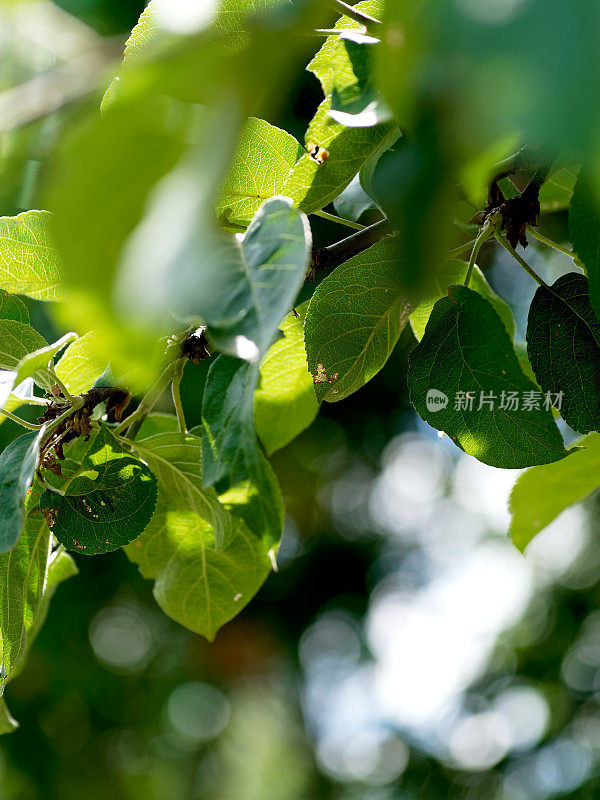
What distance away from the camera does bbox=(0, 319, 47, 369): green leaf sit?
1.42 feet

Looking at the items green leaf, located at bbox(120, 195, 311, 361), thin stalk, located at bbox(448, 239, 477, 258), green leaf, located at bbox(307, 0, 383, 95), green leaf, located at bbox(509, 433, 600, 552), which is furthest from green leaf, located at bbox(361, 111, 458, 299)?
green leaf, located at bbox(509, 433, 600, 552)

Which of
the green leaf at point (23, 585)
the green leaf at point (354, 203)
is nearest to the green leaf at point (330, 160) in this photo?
the green leaf at point (354, 203)

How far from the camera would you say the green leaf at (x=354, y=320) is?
0.38m

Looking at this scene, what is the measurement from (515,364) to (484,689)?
2454 millimetres

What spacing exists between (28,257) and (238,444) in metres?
0.23

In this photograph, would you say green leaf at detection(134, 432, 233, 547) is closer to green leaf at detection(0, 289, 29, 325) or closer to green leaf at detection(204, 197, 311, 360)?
green leaf at detection(0, 289, 29, 325)

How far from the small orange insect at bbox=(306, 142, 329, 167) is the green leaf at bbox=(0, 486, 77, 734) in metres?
0.23

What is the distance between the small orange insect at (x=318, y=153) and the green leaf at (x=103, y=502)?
18 centimetres

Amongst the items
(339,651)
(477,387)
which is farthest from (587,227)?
(339,651)

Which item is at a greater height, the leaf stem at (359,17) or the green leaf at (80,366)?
the leaf stem at (359,17)

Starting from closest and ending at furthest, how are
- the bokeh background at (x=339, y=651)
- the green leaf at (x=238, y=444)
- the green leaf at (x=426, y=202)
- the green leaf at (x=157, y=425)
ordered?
the green leaf at (x=426, y=202) → the green leaf at (x=238, y=444) → the green leaf at (x=157, y=425) → the bokeh background at (x=339, y=651)

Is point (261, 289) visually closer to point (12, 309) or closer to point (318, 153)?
point (318, 153)

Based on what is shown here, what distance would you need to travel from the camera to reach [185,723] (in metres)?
3.06

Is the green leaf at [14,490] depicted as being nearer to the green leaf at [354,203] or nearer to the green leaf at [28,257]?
the green leaf at [28,257]
